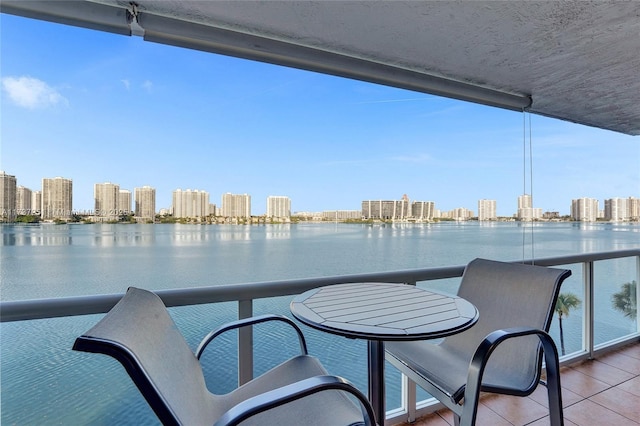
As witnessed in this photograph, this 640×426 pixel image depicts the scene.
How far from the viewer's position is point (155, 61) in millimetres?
4969

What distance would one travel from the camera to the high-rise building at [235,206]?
10.9 ft

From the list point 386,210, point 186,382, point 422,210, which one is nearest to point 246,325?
point 186,382

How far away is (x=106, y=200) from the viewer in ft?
8.31

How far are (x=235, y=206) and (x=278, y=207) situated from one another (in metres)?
0.58

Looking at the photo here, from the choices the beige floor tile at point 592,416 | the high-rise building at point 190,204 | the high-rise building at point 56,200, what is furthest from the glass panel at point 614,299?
the high-rise building at point 56,200

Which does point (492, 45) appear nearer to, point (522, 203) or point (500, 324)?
point (500, 324)

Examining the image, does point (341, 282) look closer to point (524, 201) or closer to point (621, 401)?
point (621, 401)

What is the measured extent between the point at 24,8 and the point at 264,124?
6.68 meters

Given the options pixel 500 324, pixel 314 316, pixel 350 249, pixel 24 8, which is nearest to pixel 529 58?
pixel 500 324

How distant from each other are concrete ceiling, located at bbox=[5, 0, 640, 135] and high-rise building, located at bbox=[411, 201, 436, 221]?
83.8 inches

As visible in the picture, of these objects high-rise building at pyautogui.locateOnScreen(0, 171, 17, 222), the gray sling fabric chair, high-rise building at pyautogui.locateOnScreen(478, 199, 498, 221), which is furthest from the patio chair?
high-rise building at pyautogui.locateOnScreen(478, 199, 498, 221)

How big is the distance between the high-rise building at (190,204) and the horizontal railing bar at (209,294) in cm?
157

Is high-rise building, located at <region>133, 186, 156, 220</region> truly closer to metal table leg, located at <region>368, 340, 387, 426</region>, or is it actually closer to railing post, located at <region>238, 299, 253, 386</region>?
railing post, located at <region>238, 299, 253, 386</region>

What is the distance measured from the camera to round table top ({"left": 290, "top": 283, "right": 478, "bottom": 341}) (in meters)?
1.16
